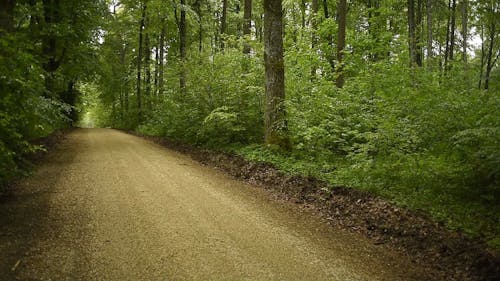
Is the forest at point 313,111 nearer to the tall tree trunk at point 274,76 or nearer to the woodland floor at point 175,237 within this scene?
the tall tree trunk at point 274,76

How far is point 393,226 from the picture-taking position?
5629mm

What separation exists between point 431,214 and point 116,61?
1392 inches

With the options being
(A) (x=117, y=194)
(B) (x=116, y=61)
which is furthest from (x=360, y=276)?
(B) (x=116, y=61)

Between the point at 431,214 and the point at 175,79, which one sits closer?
the point at 431,214

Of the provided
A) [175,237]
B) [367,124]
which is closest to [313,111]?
[367,124]

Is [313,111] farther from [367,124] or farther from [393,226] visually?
[393,226]

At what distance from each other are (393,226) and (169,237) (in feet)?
11.8

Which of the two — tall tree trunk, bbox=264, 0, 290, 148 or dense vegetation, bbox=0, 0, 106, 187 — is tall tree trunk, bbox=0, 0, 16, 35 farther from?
tall tree trunk, bbox=264, 0, 290, 148

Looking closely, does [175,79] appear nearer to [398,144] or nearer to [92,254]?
[398,144]

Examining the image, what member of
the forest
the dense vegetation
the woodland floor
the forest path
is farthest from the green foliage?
the dense vegetation

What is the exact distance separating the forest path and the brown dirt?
0.96 ft

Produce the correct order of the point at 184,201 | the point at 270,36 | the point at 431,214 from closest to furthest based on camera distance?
the point at 431,214 < the point at 184,201 < the point at 270,36

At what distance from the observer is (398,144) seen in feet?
24.5

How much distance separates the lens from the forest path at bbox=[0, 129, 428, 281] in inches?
170
